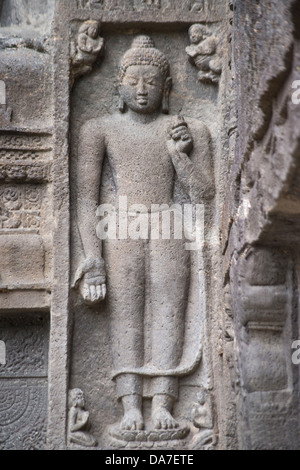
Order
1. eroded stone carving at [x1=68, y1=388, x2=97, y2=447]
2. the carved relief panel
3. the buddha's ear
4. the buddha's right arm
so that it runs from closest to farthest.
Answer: eroded stone carving at [x1=68, y1=388, x2=97, y2=447] < the carved relief panel < the buddha's right arm < the buddha's ear

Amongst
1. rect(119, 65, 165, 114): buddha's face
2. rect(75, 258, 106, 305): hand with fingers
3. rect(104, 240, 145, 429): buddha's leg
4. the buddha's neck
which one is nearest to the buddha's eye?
rect(119, 65, 165, 114): buddha's face

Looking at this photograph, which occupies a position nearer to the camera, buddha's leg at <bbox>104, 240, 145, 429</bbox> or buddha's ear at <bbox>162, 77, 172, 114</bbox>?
buddha's leg at <bbox>104, 240, 145, 429</bbox>

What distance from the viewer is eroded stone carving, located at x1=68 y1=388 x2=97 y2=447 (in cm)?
414

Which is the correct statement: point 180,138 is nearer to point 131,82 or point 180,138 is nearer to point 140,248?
point 131,82

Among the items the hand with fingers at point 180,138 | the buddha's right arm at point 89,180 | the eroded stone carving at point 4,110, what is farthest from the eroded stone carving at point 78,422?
the eroded stone carving at point 4,110

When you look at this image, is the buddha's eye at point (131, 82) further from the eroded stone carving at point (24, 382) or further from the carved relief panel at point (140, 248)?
the eroded stone carving at point (24, 382)

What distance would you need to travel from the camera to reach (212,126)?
457cm

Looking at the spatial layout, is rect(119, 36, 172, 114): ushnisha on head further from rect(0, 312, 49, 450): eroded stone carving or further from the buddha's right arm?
rect(0, 312, 49, 450): eroded stone carving

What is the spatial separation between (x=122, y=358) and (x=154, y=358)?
191mm

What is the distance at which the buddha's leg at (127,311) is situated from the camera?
4.27 m

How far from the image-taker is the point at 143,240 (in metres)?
4.43

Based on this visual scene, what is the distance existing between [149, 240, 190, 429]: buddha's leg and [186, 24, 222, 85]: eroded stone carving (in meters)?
1.09

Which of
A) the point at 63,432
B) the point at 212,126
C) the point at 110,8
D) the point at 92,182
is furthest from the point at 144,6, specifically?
the point at 63,432

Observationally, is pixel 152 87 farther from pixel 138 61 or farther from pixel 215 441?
pixel 215 441
